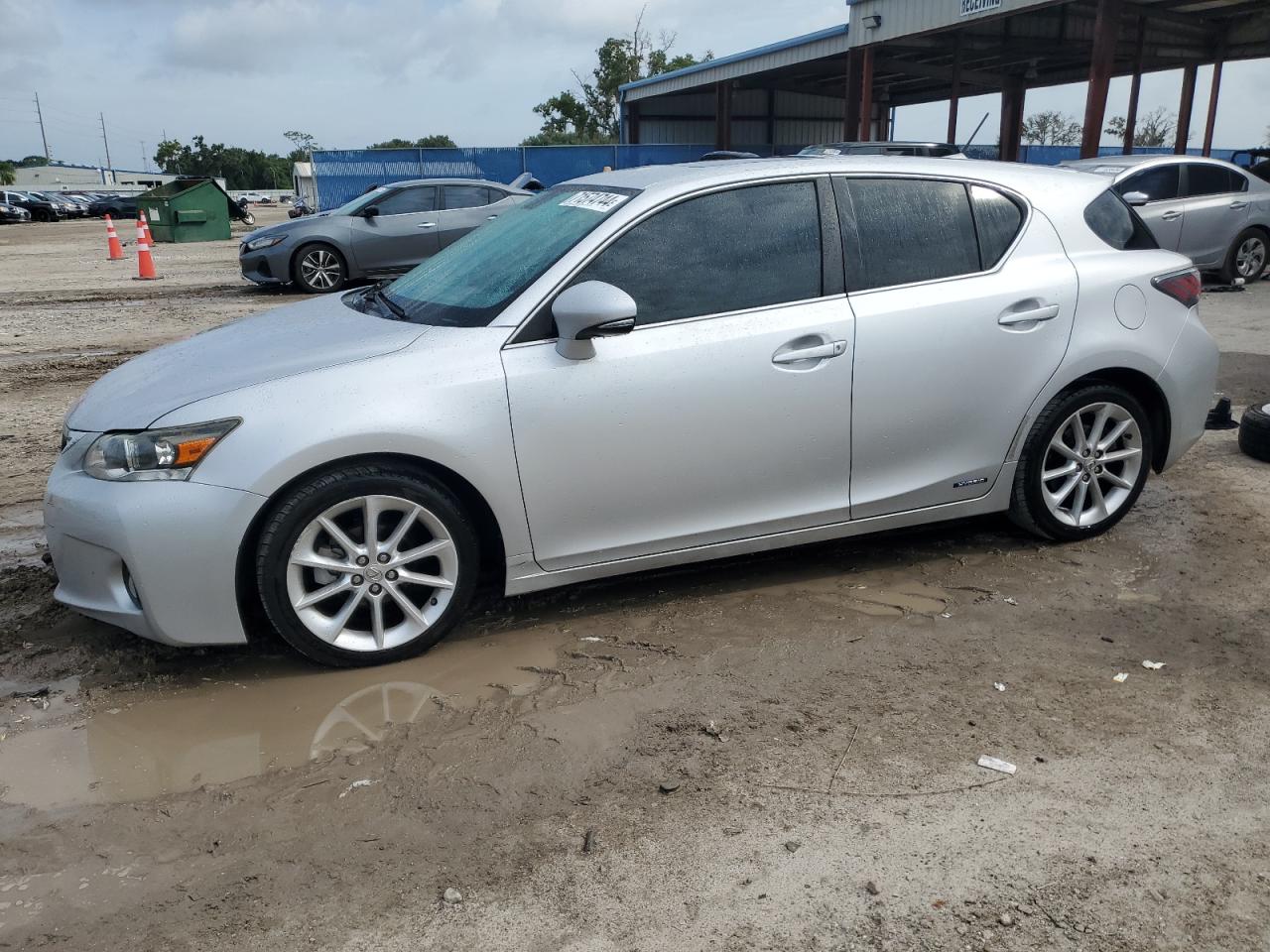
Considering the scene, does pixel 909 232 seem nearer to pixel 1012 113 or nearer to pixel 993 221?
pixel 993 221

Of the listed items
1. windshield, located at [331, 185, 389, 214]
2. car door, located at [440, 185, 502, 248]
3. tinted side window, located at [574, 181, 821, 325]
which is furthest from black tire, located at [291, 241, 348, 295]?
tinted side window, located at [574, 181, 821, 325]

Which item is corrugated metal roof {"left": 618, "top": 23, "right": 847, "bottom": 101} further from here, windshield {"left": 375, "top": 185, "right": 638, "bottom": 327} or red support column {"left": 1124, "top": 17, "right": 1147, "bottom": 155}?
windshield {"left": 375, "top": 185, "right": 638, "bottom": 327}

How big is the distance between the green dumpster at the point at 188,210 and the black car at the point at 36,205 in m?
28.4

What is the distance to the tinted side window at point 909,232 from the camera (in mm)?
3930

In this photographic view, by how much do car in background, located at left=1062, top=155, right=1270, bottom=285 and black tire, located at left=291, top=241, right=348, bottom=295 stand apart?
9.32 meters

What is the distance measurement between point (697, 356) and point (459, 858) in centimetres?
188

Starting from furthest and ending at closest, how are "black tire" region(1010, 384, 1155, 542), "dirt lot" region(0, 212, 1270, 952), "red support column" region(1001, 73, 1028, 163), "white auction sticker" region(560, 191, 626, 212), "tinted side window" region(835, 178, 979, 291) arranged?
"red support column" region(1001, 73, 1028, 163) → "black tire" region(1010, 384, 1155, 542) → "tinted side window" region(835, 178, 979, 291) → "white auction sticker" region(560, 191, 626, 212) → "dirt lot" region(0, 212, 1270, 952)

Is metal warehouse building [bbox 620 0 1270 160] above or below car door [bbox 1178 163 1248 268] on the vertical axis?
above

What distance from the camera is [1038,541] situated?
14.9 ft

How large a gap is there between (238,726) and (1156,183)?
1164cm

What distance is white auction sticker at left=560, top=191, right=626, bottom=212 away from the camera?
150 inches

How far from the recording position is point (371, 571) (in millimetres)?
3393

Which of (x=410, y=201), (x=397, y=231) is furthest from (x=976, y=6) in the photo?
(x=397, y=231)

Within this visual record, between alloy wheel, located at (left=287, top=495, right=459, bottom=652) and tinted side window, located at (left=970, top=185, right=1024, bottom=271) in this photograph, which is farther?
tinted side window, located at (left=970, top=185, right=1024, bottom=271)
